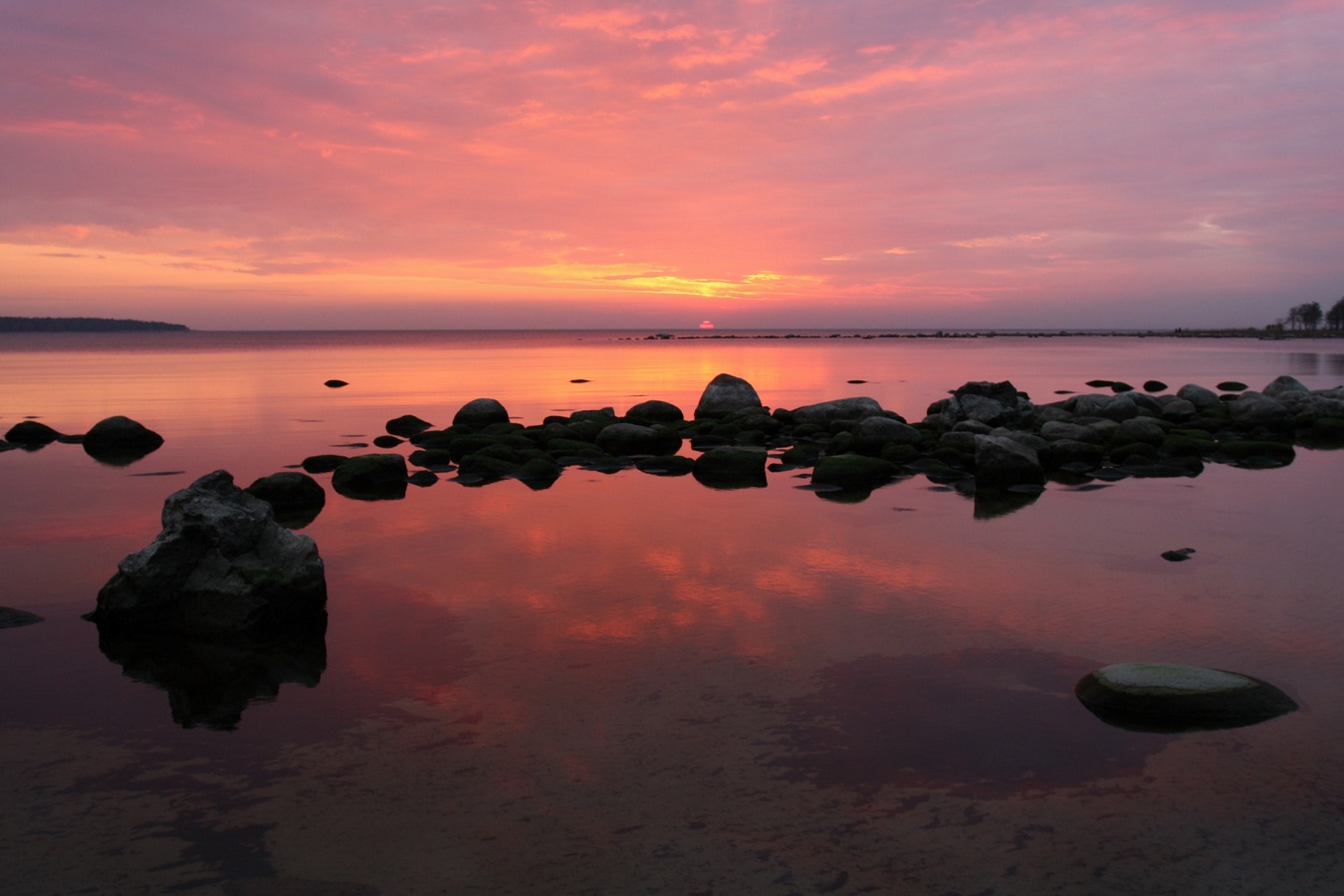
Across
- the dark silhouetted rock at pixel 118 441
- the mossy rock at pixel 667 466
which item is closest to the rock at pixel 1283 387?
the mossy rock at pixel 667 466

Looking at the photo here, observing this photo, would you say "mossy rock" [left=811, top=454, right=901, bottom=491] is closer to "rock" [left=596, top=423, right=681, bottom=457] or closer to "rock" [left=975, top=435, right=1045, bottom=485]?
"rock" [left=975, top=435, right=1045, bottom=485]

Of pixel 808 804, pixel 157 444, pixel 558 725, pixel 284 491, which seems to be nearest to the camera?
pixel 808 804

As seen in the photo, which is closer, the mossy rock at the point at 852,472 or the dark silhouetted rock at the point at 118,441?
the mossy rock at the point at 852,472

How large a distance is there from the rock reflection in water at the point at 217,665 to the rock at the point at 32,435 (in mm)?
20217

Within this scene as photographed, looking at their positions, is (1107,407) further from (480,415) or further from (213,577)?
(213,577)

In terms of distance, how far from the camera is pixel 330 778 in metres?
6.45

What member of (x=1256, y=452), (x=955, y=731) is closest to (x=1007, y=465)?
(x=1256, y=452)

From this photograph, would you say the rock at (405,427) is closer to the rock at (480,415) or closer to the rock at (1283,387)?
the rock at (480,415)

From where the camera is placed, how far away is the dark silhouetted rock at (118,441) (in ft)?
78.6

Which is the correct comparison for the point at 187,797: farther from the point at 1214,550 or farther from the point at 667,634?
the point at 1214,550

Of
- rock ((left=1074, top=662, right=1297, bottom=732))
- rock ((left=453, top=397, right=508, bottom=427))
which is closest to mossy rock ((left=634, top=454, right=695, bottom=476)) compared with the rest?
rock ((left=453, top=397, right=508, bottom=427))

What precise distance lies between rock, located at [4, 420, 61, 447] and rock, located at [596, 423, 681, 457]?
1615 centimetres

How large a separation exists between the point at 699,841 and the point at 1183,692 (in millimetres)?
4414

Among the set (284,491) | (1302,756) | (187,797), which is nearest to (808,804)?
(1302,756)
